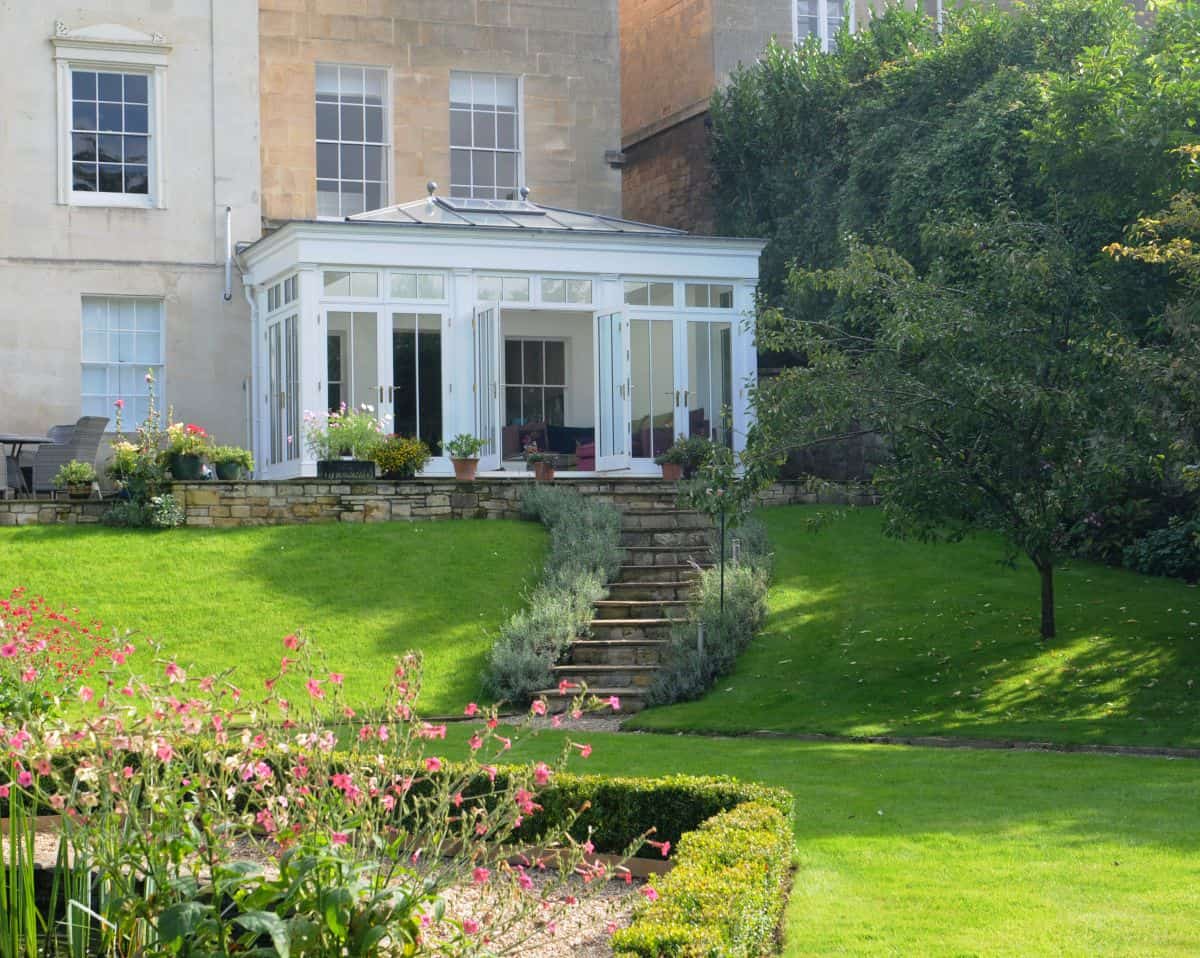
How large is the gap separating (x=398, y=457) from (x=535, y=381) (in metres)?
5.19

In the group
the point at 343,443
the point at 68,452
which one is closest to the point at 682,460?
the point at 343,443

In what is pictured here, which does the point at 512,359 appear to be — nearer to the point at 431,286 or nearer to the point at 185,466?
the point at 431,286

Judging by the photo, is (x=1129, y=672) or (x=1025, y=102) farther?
(x=1025, y=102)

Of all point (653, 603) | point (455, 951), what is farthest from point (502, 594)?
point (455, 951)

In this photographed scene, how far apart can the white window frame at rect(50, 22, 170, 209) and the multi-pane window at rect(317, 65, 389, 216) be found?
108 inches

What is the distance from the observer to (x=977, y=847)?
7883mm

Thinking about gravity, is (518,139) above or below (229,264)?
above

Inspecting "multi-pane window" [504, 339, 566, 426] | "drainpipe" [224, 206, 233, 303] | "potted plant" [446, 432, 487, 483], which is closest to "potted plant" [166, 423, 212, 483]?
"potted plant" [446, 432, 487, 483]

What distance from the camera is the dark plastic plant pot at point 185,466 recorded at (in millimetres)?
17984

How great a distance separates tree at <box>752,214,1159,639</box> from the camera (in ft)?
43.7

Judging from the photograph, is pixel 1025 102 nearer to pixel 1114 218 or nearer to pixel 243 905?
pixel 1114 218

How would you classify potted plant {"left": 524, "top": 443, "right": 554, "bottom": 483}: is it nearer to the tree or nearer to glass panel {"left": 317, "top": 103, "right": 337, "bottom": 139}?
the tree

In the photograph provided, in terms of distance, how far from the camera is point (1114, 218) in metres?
17.0

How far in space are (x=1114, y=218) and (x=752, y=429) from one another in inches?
210
